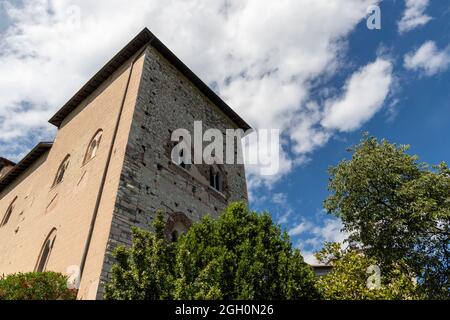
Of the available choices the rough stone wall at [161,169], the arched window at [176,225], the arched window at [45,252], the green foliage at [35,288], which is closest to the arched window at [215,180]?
the rough stone wall at [161,169]

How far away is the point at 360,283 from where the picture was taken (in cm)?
921

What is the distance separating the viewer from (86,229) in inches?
372

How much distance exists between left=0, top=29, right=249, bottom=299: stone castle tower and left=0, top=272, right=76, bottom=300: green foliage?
42cm

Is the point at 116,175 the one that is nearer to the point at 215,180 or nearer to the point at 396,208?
the point at 215,180

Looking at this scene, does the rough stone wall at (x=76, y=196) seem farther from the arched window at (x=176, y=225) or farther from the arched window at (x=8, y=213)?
the arched window at (x=176, y=225)

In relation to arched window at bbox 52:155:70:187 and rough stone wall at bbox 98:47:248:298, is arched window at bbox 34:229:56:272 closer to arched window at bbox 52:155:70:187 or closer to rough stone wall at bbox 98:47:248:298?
arched window at bbox 52:155:70:187

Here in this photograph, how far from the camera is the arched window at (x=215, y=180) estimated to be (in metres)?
14.2

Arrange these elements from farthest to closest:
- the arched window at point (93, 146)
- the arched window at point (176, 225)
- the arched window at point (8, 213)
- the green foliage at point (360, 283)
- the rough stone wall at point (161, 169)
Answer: the arched window at point (8, 213) → the arched window at point (93, 146) → the arched window at point (176, 225) → the rough stone wall at point (161, 169) → the green foliage at point (360, 283)

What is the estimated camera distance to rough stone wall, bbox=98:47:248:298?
9625 millimetres

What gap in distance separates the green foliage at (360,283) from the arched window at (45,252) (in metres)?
8.24
